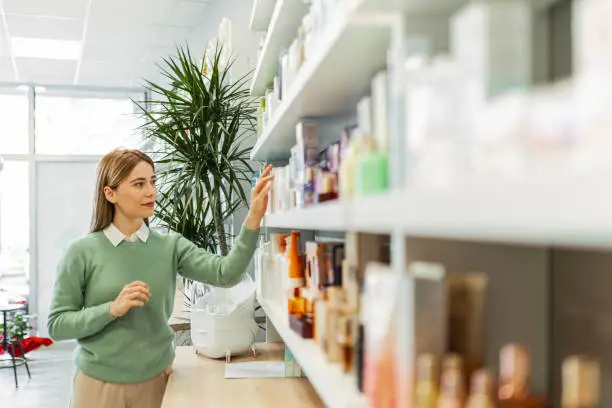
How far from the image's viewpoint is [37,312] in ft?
24.8

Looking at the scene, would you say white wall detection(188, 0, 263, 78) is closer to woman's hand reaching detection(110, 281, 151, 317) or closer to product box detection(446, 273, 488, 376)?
woman's hand reaching detection(110, 281, 151, 317)

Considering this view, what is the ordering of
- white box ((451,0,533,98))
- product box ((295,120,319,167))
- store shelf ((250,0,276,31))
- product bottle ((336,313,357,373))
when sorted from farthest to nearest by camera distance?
store shelf ((250,0,276,31)) → product box ((295,120,319,167)) → product bottle ((336,313,357,373)) → white box ((451,0,533,98))

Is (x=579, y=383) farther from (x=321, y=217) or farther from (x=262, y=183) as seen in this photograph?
(x=262, y=183)

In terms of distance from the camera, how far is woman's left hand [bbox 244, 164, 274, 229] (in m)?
2.21

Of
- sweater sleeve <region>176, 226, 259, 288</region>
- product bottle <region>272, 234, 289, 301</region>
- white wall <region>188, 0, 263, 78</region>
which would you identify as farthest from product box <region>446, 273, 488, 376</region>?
white wall <region>188, 0, 263, 78</region>

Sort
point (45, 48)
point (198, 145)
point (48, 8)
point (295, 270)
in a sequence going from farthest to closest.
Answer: point (45, 48), point (48, 8), point (198, 145), point (295, 270)

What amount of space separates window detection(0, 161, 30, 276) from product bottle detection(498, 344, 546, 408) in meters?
7.85

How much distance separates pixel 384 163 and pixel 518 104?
0.34 metres

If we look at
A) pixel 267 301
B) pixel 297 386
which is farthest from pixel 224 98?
pixel 297 386

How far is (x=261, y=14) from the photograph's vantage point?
2.77 meters

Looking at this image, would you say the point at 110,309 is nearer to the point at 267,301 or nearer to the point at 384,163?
the point at 267,301

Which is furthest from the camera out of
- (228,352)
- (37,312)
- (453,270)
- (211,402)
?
(37,312)

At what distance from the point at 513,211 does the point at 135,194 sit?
2.00 meters

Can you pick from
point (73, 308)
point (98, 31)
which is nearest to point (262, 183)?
point (73, 308)
